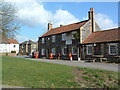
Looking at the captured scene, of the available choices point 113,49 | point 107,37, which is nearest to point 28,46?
point 107,37

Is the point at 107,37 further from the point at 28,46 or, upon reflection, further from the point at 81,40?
the point at 28,46

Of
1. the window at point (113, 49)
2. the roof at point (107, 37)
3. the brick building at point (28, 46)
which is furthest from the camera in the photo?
the brick building at point (28, 46)

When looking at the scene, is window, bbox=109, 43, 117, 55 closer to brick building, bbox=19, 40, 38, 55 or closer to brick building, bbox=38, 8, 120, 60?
brick building, bbox=38, 8, 120, 60

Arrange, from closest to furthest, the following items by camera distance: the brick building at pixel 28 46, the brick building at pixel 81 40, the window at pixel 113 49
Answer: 1. the window at pixel 113 49
2. the brick building at pixel 81 40
3. the brick building at pixel 28 46

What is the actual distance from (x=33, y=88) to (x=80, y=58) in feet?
75.2

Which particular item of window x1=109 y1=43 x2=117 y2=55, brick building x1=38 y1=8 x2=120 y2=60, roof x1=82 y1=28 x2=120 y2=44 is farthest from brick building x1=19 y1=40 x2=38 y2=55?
window x1=109 y1=43 x2=117 y2=55

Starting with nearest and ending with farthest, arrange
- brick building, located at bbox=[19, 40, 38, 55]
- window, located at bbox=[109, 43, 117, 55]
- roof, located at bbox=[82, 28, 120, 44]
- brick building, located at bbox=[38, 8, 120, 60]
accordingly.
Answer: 1. window, located at bbox=[109, 43, 117, 55]
2. roof, located at bbox=[82, 28, 120, 44]
3. brick building, located at bbox=[38, 8, 120, 60]
4. brick building, located at bbox=[19, 40, 38, 55]

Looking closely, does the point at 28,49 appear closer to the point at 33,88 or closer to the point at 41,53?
the point at 41,53

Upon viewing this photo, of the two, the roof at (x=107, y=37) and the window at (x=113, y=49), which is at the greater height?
the roof at (x=107, y=37)

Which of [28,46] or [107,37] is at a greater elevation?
[107,37]

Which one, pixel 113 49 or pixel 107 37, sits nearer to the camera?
pixel 113 49

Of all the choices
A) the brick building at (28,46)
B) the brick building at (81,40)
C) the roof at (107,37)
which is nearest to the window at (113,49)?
the brick building at (81,40)

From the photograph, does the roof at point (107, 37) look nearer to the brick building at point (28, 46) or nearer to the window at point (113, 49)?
the window at point (113, 49)

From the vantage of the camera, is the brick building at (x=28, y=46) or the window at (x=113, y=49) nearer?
the window at (x=113, y=49)
